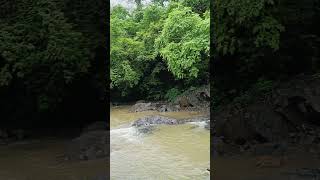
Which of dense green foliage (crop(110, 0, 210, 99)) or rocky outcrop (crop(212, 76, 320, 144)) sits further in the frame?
dense green foliage (crop(110, 0, 210, 99))

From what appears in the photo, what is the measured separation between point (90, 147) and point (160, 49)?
9.59m

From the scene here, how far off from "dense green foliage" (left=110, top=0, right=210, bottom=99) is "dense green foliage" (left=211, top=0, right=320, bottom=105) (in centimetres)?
390

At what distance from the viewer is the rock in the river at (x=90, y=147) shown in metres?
8.70

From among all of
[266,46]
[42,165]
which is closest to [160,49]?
[266,46]

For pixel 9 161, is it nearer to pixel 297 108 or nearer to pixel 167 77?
pixel 297 108

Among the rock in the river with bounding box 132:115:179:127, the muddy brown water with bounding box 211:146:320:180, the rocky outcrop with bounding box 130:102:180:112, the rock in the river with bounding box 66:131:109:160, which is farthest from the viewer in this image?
the rocky outcrop with bounding box 130:102:180:112

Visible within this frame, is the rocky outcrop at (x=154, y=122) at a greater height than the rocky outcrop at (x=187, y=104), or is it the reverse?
the rocky outcrop at (x=187, y=104)

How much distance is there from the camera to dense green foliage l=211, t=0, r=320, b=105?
9172 mm

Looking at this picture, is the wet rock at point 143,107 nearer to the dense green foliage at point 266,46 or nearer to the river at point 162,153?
the river at point 162,153

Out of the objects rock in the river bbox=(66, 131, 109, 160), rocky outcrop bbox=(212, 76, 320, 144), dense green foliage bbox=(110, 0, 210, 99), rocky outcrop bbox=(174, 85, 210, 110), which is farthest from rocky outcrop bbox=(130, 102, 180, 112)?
rock in the river bbox=(66, 131, 109, 160)

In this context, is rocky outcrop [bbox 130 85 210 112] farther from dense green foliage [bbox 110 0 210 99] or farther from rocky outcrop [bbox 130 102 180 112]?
dense green foliage [bbox 110 0 210 99]

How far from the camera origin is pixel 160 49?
1802 cm

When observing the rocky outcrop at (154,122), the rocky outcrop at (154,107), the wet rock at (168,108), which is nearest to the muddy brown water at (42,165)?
the rocky outcrop at (154,122)

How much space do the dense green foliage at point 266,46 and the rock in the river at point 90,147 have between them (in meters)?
3.01
